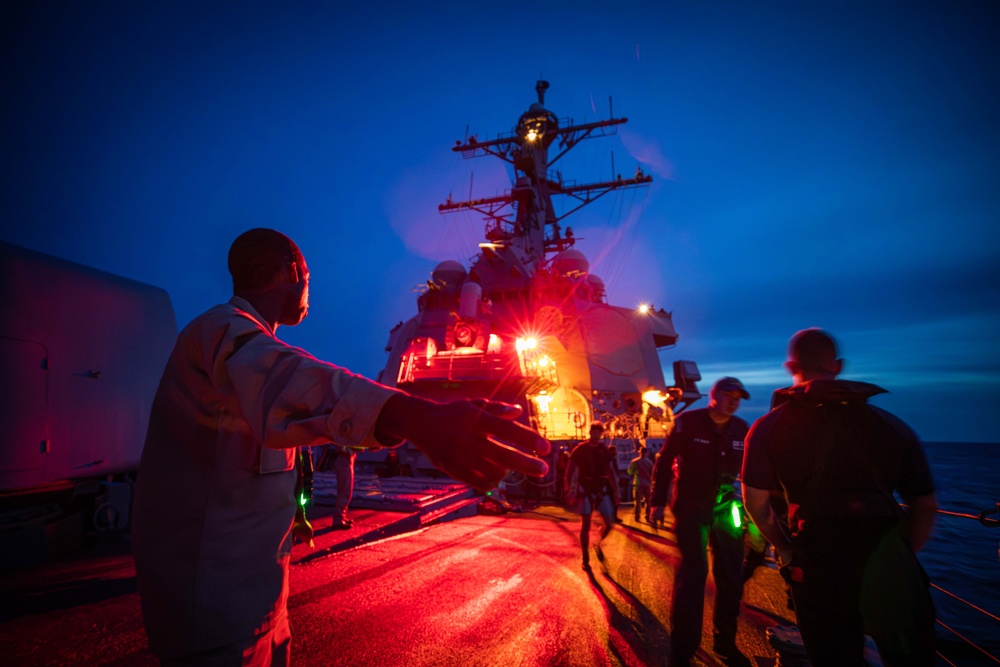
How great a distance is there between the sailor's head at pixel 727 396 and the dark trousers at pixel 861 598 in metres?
2.02

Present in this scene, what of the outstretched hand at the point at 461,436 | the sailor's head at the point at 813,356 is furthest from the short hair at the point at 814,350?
the outstretched hand at the point at 461,436

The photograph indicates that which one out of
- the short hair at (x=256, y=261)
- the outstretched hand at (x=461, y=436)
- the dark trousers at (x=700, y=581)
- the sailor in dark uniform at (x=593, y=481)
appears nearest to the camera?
the outstretched hand at (x=461, y=436)

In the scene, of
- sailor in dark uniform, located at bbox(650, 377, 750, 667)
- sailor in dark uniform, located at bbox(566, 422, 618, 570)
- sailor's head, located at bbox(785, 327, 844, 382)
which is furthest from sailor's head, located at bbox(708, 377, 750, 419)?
sailor in dark uniform, located at bbox(566, 422, 618, 570)

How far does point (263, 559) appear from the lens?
3.99 ft

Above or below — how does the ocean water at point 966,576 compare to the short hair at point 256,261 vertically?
below

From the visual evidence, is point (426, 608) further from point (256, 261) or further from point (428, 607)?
point (256, 261)

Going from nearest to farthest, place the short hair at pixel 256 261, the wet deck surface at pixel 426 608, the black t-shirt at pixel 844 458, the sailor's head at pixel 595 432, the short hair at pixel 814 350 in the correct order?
the short hair at pixel 256 261 → the black t-shirt at pixel 844 458 → the short hair at pixel 814 350 → the wet deck surface at pixel 426 608 → the sailor's head at pixel 595 432

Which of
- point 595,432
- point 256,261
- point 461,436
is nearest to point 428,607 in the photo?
point 595,432

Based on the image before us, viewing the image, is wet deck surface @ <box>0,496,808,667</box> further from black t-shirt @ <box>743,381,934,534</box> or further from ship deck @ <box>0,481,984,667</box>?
black t-shirt @ <box>743,381,934,534</box>

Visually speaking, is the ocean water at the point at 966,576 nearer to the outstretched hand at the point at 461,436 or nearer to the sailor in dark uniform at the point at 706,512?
the sailor in dark uniform at the point at 706,512

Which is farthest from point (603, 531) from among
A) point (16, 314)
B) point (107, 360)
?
point (16, 314)

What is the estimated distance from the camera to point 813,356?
7.97 ft

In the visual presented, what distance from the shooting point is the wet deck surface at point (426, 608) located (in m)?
3.53

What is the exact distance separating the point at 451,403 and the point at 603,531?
6.67m
